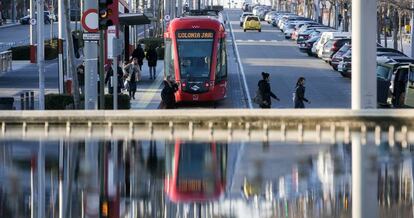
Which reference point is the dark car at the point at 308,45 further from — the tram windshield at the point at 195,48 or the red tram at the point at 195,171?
the red tram at the point at 195,171

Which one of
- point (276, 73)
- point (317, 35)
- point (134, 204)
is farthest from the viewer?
point (317, 35)

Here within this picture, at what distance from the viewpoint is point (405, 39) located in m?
91.9

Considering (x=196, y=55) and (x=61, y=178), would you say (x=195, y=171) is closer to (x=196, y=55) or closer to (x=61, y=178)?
(x=61, y=178)

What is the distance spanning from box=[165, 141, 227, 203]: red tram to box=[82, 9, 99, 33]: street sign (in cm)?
588

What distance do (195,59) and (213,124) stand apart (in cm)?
1484

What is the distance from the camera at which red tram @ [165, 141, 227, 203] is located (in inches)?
632

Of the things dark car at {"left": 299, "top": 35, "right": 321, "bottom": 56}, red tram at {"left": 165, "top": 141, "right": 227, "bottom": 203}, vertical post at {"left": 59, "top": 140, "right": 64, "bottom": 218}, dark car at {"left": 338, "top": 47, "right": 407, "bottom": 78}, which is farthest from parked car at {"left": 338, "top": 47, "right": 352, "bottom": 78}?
vertical post at {"left": 59, "top": 140, "right": 64, "bottom": 218}

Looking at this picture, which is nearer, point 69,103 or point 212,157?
point 212,157

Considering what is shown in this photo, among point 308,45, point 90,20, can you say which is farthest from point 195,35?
point 308,45

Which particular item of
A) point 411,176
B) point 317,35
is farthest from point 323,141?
point 317,35

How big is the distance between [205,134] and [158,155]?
14.5 feet

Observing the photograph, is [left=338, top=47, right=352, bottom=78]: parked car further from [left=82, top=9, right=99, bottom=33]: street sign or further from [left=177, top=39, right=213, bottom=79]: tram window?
[left=82, top=9, right=99, bottom=33]: street sign

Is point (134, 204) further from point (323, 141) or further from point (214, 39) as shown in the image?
point (214, 39)

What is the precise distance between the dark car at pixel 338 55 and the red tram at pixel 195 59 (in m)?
14.6
